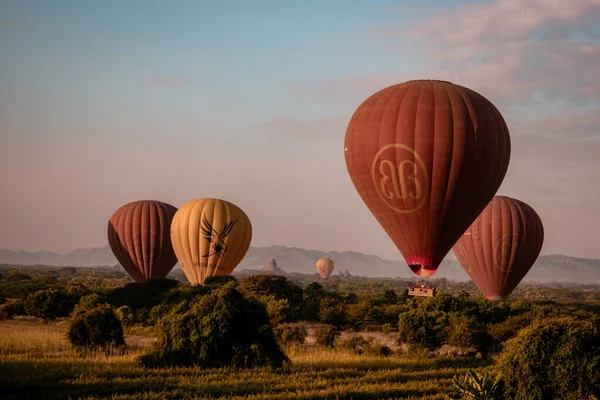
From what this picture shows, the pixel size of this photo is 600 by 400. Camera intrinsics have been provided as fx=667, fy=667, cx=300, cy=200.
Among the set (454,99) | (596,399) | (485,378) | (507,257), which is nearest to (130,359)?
(485,378)

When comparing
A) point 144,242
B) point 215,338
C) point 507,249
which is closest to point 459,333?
point 215,338

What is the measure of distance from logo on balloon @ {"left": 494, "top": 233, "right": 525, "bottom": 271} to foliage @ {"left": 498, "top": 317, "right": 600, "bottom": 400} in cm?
4387

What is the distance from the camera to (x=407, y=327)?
129ft

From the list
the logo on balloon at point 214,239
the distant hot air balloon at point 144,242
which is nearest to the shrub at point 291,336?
the logo on balloon at point 214,239

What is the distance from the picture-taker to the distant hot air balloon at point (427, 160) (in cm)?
3359

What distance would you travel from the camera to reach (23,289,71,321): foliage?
49.8 metres

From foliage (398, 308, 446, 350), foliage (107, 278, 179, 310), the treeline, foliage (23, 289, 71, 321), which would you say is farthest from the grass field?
foliage (107, 278, 179, 310)

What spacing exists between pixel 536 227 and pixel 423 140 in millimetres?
39140

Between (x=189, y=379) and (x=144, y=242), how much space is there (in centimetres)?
5316

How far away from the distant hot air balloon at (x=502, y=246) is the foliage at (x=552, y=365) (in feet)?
145

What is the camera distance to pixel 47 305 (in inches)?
1967

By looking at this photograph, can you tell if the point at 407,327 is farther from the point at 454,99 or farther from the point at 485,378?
the point at 485,378

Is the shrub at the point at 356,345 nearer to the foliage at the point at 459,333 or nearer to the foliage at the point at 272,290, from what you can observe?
the foliage at the point at 459,333

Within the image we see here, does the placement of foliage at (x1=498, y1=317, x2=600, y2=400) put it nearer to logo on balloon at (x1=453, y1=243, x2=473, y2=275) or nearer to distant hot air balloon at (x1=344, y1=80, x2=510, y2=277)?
distant hot air balloon at (x1=344, y1=80, x2=510, y2=277)
